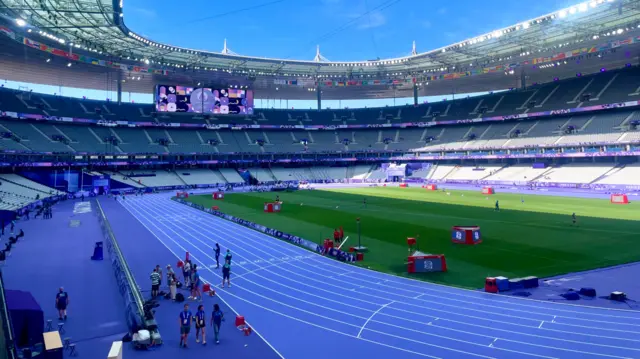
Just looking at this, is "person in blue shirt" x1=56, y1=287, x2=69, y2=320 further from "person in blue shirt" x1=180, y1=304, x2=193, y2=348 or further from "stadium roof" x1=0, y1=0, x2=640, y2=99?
"stadium roof" x1=0, y1=0, x2=640, y2=99

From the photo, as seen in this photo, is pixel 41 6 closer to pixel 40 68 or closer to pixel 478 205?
pixel 40 68

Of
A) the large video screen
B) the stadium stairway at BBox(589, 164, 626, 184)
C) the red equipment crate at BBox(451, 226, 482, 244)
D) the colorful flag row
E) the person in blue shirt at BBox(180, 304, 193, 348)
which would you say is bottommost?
the person in blue shirt at BBox(180, 304, 193, 348)

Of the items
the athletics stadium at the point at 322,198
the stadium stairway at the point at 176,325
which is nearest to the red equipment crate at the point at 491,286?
the athletics stadium at the point at 322,198

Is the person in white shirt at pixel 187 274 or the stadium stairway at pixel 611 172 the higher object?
the stadium stairway at pixel 611 172

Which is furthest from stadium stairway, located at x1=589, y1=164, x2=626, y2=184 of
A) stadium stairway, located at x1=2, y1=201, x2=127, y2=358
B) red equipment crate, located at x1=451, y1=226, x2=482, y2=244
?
stadium stairway, located at x1=2, y1=201, x2=127, y2=358

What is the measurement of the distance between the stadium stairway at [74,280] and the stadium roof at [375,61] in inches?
545

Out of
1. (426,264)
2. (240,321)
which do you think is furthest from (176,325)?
(426,264)

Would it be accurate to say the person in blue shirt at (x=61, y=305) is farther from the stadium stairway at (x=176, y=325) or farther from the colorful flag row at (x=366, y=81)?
the colorful flag row at (x=366, y=81)

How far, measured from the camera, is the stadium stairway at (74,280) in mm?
11109

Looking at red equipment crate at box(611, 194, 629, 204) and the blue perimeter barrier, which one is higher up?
red equipment crate at box(611, 194, 629, 204)

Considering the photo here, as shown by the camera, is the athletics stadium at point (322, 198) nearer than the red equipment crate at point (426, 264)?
Yes

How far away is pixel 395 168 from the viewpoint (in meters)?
78.4

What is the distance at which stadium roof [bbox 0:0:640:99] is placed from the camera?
37094mm

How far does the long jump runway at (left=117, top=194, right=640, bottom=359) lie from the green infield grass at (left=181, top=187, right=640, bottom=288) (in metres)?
2.03
